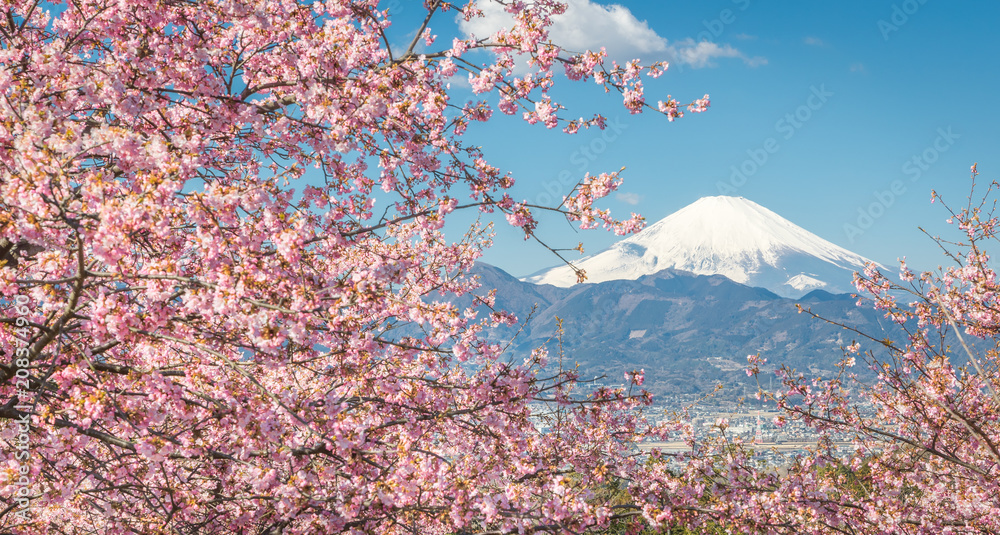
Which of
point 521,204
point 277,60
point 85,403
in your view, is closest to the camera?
point 85,403

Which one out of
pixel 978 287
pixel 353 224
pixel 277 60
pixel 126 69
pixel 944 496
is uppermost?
pixel 277 60

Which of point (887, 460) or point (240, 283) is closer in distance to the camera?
point (240, 283)

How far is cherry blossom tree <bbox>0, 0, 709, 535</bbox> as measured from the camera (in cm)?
300

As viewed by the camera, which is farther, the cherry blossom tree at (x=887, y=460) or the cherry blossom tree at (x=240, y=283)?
the cherry blossom tree at (x=887, y=460)

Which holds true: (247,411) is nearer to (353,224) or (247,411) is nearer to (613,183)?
(353,224)

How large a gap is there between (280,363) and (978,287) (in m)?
7.28

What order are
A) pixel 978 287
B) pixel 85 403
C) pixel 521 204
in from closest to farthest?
pixel 85 403, pixel 521 204, pixel 978 287

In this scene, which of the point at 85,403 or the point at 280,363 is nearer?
the point at 85,403

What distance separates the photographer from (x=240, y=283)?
2.86 meters

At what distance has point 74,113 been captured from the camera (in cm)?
387

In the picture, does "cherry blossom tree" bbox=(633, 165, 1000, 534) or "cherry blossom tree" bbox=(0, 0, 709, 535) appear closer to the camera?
"cherry blossom tree" bbox=(0, 0, 709, 535)

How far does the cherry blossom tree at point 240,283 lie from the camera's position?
3.00 m

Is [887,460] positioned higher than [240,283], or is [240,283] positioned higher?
[240,283]

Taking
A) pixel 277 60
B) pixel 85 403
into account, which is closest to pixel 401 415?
pixel 85 403
